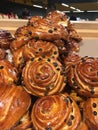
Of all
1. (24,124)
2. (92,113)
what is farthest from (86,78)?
(24,124)

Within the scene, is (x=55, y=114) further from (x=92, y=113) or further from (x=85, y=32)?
(x=85, y=32)

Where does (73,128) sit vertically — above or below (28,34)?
below

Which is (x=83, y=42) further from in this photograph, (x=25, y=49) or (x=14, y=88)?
(x=14, y=88)

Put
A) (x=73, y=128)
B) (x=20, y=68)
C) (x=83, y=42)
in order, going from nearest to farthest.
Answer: (x=73, y=128)
(x=20, y=68)
(x=83, y=42)

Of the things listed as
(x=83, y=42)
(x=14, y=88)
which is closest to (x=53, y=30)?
(x=14, y=88)

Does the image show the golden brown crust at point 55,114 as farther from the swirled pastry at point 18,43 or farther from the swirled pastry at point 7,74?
the swirled pastry at point 18,43
